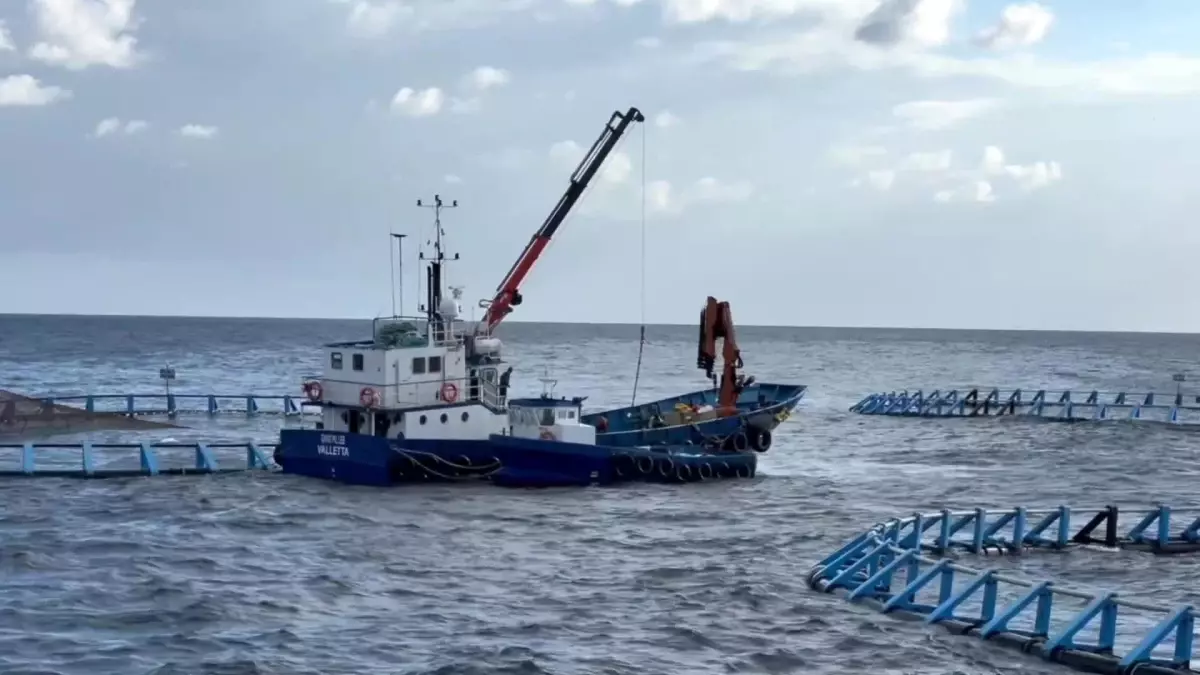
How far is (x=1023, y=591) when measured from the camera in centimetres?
2828

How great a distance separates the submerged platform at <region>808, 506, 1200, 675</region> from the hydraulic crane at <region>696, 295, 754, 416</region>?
49.2ft

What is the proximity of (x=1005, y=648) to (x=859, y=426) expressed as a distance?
167 feet

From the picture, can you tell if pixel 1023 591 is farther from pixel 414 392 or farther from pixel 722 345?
pixel 722 345

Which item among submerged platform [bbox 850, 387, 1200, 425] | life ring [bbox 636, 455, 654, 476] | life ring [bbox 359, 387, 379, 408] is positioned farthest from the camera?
submerged platform [bbox 850, 387, 1200, 425]

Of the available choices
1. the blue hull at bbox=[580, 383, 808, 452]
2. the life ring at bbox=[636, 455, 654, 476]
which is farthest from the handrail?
the life ring at bbox=[636, 455, 654, 476]

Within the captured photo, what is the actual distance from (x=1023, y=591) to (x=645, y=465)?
1650cm

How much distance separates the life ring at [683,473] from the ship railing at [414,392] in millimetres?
5913

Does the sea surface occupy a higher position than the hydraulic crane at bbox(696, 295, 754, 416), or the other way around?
the hydraulic crane at bbox(696, 295, 754, 416)

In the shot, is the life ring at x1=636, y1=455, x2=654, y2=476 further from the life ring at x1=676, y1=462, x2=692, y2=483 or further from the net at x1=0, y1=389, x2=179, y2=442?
the net at x1=0, y1=389, x2=179, y2=442

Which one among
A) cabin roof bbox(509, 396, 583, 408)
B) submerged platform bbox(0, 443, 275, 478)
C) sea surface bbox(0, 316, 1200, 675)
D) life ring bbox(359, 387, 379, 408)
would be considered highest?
life ring bbox(359, 387, 379, 408)

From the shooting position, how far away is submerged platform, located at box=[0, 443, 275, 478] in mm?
43531

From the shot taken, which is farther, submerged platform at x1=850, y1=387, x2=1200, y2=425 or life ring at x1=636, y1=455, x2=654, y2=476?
submerged platform at x1=850, y1=387, x2=1200, y2=425

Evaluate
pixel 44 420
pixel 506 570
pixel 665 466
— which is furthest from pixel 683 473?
pixel 44 420

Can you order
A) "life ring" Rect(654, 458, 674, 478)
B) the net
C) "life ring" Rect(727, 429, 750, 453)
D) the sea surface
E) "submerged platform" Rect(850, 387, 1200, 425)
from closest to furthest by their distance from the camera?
the sea surface
"life ring" Rect(654, 458, 674, 478)
"life ring" Rect(727, 429, 750, 453)
the net
"submerged platform" Rect(850, 387, 1200, 425)
